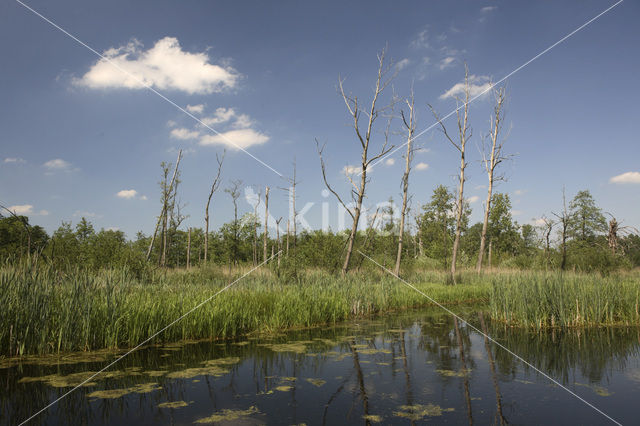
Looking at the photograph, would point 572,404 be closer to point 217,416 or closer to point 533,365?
point 533,365

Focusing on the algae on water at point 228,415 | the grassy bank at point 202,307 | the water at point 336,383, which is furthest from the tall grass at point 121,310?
the algae on water at point 228,415

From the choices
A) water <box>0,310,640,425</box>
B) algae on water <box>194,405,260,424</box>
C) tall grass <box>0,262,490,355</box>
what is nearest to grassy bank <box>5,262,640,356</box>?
tall grass <box>0,262,490,355</box>

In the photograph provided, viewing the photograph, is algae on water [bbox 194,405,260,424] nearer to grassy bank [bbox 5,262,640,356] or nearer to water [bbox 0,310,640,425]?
water [bbox 0,310,640,425]

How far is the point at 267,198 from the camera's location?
102 feet

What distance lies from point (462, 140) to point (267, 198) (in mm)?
16842

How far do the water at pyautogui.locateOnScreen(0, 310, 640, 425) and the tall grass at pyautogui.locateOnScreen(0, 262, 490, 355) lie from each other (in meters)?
0.39

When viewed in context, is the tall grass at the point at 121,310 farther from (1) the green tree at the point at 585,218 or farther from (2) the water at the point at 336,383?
(1) the green tree at the point at 585,218

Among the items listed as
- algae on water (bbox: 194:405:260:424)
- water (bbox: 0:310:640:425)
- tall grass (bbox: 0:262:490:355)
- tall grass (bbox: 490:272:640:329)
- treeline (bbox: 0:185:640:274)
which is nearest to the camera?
algae on water (bbox: 194:405:260:424)

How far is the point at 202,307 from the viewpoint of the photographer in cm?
752

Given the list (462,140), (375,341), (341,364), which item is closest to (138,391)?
(341,364)

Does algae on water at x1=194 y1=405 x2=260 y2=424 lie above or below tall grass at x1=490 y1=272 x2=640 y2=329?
below

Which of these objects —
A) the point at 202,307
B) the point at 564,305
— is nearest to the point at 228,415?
the point at 202,307

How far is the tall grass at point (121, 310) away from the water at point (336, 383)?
39 cm

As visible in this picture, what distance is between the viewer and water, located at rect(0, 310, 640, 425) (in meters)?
3.62
